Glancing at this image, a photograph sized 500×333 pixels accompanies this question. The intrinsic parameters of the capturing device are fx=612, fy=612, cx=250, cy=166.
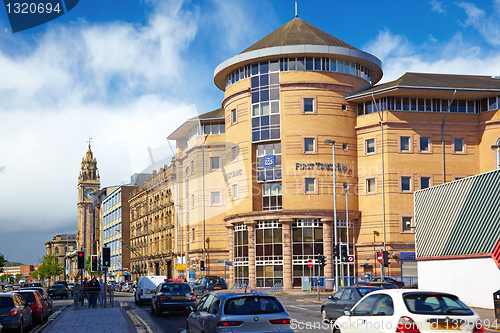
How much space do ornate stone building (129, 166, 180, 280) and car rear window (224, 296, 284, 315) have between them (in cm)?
5917

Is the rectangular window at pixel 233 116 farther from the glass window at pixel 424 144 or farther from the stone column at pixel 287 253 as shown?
the glass window at pixel 424 144

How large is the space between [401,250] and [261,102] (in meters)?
19.8

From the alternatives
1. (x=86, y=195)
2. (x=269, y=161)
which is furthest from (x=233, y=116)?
(x=86, y=195)

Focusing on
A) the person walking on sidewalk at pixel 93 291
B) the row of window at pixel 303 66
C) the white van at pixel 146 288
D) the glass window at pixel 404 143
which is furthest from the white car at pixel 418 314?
the row of window at pixel 303 66

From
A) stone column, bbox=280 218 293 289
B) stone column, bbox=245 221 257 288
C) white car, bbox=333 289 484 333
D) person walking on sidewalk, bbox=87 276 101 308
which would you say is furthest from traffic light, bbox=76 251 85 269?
white car, bbox=333 289 484 333

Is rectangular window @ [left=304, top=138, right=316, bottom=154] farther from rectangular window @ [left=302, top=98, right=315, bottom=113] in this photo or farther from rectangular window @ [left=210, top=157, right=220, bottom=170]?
rectangular window @ [left=210, top=157, right=220, bottom=170]

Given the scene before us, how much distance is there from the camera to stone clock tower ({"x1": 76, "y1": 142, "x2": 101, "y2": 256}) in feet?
589

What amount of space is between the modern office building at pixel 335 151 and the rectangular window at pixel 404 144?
0.34ft

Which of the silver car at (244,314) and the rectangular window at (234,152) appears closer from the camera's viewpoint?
the silver car at (244,314)

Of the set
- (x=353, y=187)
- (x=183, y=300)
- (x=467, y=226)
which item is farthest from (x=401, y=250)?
(x=183, y=300)

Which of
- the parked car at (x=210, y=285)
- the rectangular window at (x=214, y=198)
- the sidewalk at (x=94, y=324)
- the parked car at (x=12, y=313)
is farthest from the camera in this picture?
the rectangular window at (x=214, y=198)

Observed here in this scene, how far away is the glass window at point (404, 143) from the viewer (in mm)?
59562

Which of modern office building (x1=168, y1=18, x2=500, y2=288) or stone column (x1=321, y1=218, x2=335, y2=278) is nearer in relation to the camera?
stone column (x1=321, y1=218, x2=335, y2=278)

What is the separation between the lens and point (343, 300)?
22.1m
